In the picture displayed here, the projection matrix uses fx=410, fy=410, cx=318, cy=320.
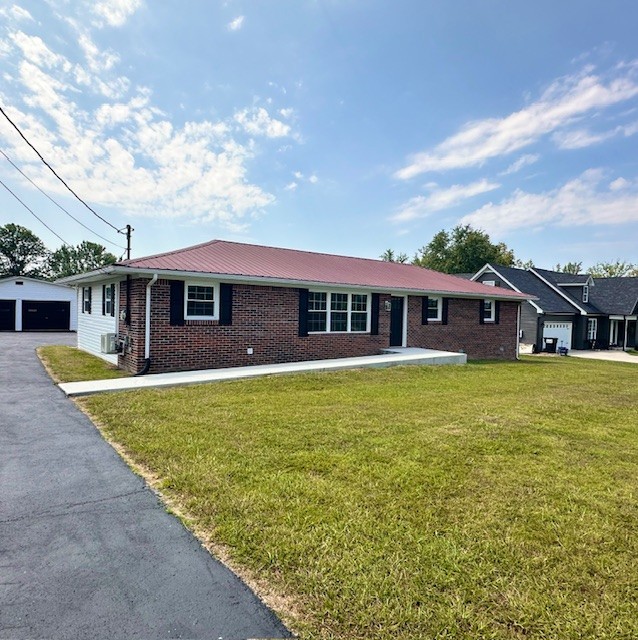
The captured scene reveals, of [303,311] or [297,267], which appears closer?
[303,311]

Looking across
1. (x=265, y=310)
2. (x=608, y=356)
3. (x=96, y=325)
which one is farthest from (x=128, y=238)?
(x=608, y=356)

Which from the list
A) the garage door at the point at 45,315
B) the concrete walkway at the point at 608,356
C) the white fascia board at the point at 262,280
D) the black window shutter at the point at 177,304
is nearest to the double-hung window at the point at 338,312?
the white fascia board at the point at 262,280

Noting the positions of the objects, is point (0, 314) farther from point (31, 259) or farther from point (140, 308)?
point (31, 259)

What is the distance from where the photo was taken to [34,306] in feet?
86.1

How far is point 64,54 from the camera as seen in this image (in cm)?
1147

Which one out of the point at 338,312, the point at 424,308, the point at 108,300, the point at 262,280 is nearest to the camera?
the point at 262,280

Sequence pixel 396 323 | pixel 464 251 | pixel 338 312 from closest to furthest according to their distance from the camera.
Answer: pixel 338 312
pixel 396 323
pixel 464 251

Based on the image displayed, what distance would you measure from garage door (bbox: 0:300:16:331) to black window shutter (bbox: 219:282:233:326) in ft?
71.8

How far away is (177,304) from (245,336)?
6.92 feet

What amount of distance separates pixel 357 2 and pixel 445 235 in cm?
4540

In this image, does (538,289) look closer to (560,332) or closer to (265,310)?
(560,332)

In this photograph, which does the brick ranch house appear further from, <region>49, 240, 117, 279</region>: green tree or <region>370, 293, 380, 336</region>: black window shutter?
<region>49, 240, 117, 279</region>: green tree

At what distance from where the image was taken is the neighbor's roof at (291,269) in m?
10.6

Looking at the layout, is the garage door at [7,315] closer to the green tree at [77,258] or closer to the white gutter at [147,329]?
the white gutter at [147,329]
